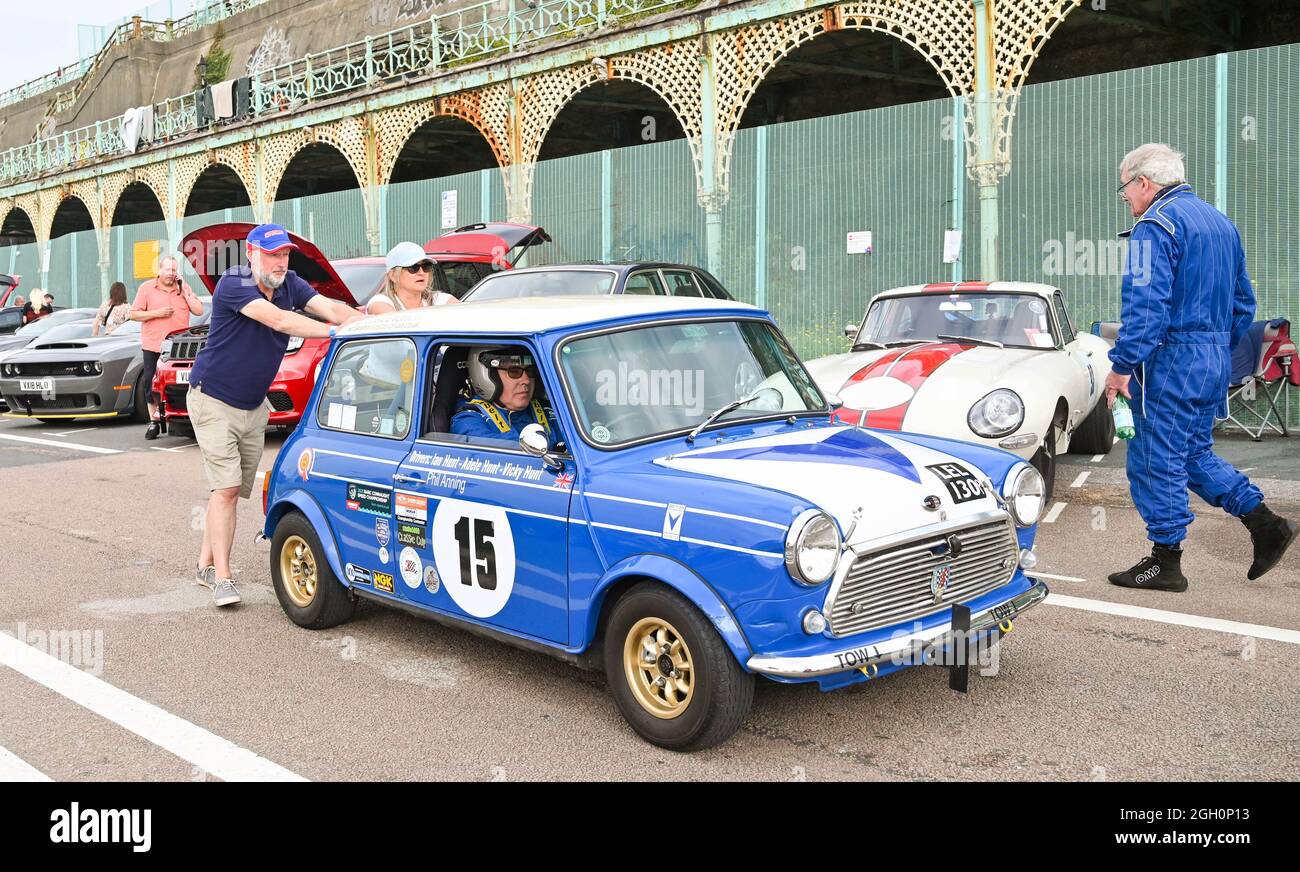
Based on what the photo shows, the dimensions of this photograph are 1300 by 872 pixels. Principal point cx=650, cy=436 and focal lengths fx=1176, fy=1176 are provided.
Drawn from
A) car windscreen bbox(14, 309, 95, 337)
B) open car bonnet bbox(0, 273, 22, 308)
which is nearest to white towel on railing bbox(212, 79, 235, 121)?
open car bonnet bbox(0, 273, 22, 308)

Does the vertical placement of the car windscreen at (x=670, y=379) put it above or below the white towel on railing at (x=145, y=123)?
below

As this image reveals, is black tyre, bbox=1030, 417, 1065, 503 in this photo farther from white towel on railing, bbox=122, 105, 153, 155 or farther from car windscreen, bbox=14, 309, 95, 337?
white towel on railing, bbox=122, 105, 153, 155

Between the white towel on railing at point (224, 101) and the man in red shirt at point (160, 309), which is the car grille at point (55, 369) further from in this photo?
the white towel on railing at point (224, 101)

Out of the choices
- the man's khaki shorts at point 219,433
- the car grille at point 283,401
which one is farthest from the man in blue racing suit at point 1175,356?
the car grille at point 283,401

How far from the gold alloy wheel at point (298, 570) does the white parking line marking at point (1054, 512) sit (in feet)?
15.4

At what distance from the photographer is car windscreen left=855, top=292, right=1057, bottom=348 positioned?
838 centimetres

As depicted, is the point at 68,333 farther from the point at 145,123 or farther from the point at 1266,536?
the point at 145,123

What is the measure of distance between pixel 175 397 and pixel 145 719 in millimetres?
8601

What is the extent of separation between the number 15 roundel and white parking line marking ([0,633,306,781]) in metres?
0.98

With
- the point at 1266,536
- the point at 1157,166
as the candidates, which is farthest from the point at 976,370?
the point at 1266,536

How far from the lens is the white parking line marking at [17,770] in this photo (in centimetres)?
383

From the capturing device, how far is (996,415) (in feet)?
22.9

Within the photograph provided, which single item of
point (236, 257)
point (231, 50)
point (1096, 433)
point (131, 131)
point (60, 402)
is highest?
point (231, 50)
